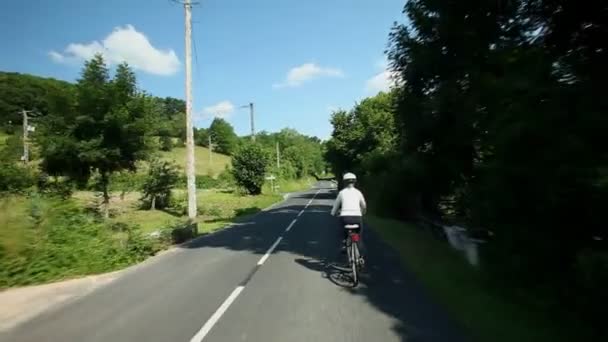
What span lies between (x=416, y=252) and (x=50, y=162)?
18084mm

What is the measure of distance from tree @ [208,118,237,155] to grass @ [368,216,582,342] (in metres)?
133

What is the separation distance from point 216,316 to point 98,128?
18.6 meters

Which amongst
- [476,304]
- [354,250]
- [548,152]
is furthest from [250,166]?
[548,152]

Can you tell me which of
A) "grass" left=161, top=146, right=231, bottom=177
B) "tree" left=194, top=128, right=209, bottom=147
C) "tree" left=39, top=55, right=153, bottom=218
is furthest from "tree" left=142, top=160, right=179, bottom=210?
"tree" left=194, top=128, right=209, bottom=147

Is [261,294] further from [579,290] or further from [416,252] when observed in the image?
[416,252]

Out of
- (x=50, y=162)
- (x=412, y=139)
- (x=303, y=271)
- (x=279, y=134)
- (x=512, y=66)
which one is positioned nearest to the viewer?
(x=512, y=66)

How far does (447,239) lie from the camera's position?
1352 cm

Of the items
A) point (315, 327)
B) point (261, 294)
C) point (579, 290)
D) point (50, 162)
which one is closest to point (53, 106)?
point (50, 162)

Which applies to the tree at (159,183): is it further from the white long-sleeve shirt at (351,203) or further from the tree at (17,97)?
the tree at (17,97)

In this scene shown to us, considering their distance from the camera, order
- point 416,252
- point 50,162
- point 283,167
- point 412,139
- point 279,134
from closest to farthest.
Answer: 1. point 416,252
2. point 412,139
3. point 50,162
4. point 283,167
5. point 279,134

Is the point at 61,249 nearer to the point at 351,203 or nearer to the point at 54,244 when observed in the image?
the point at 54,244

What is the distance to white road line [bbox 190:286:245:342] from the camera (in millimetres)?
6137

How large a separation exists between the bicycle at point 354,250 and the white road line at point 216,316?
2.08 m

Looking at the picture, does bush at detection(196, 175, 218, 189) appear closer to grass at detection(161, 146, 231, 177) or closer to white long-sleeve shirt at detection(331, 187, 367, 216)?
grass at detection(161, 146, 231, 177)
